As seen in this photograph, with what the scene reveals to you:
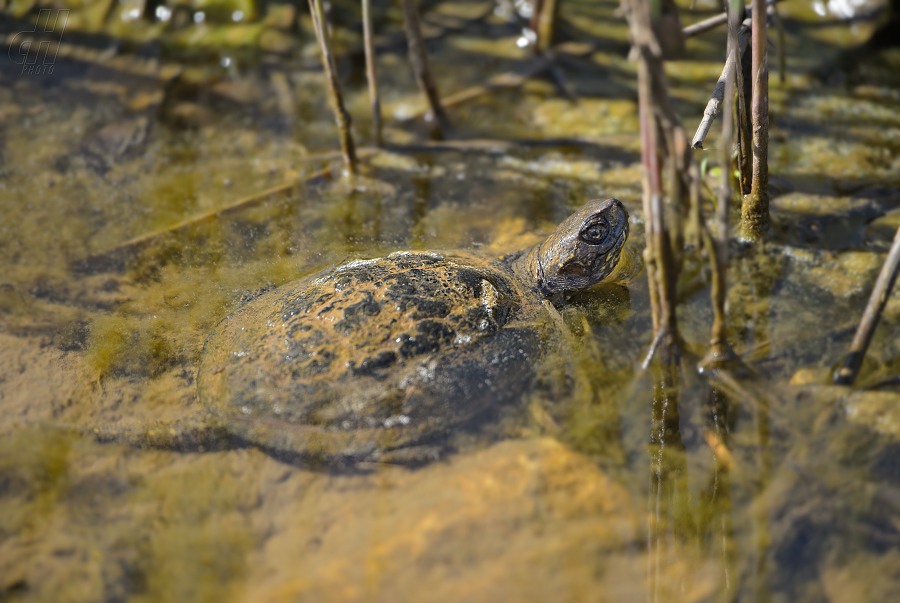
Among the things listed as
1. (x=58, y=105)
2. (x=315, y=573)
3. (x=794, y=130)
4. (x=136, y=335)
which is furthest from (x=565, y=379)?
(x=58, y=105)

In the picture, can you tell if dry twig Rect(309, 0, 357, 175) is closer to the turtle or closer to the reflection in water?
the turtle

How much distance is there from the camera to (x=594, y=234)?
9.93 feet

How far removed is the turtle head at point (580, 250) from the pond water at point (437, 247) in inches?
5.7

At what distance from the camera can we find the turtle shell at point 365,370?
2.46m

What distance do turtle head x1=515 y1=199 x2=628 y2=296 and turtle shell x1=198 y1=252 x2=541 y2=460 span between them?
625mm

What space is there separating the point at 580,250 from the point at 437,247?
2.74ft

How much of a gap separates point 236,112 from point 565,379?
330 centimetres

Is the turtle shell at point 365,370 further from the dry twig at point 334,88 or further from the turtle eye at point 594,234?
the dry twig at point 334,88

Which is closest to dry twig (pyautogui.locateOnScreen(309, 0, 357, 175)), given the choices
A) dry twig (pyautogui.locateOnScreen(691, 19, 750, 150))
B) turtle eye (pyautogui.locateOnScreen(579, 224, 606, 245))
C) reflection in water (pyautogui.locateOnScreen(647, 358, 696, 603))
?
turtle eye (pyautogui.locateOnScreen(579, 224, 606, 245))

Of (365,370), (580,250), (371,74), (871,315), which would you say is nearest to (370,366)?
(365,370)

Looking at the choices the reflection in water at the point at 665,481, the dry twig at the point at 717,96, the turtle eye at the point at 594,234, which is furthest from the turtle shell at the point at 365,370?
the dry twig at the point at 717,96

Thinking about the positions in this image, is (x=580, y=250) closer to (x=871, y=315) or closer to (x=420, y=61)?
(x=871, y=315)

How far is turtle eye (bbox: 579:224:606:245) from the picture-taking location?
3.02m

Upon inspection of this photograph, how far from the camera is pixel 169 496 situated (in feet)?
7.73
